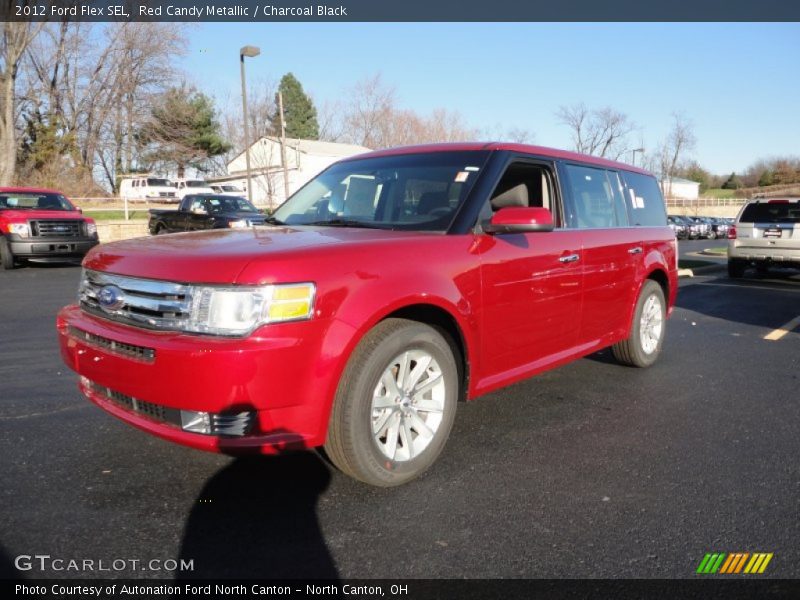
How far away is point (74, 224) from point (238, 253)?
1275 centimetres

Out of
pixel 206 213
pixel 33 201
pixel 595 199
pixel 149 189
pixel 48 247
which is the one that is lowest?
pixel 48 247

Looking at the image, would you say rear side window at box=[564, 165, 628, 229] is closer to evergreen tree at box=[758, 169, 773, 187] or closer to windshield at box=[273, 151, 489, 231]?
windshield at box=[273, 151, 489, 231]

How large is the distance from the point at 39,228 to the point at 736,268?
15410 millimetres

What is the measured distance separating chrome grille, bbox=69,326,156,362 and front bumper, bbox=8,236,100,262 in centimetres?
1086

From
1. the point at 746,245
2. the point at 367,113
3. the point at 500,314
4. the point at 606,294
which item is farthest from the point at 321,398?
the point at 367,113

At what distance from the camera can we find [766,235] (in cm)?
→ 1247

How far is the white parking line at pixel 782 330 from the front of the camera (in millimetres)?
6970

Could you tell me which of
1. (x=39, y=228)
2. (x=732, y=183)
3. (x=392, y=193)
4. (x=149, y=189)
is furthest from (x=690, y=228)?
(x=732, y=183)

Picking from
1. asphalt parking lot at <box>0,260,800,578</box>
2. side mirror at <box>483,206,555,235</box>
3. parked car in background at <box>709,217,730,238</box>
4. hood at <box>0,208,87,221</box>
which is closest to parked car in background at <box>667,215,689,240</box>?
parked car in background at <box>709,217,730,238</box>

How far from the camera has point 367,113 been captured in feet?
214

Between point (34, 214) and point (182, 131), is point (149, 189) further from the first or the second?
point (34, 214)

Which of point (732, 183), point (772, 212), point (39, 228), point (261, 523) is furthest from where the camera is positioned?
point (732, 183)

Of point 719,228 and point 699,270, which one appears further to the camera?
point 719,228

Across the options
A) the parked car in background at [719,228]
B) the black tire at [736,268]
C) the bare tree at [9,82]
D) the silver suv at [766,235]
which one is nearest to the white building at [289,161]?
the bare tree at [9,82]
